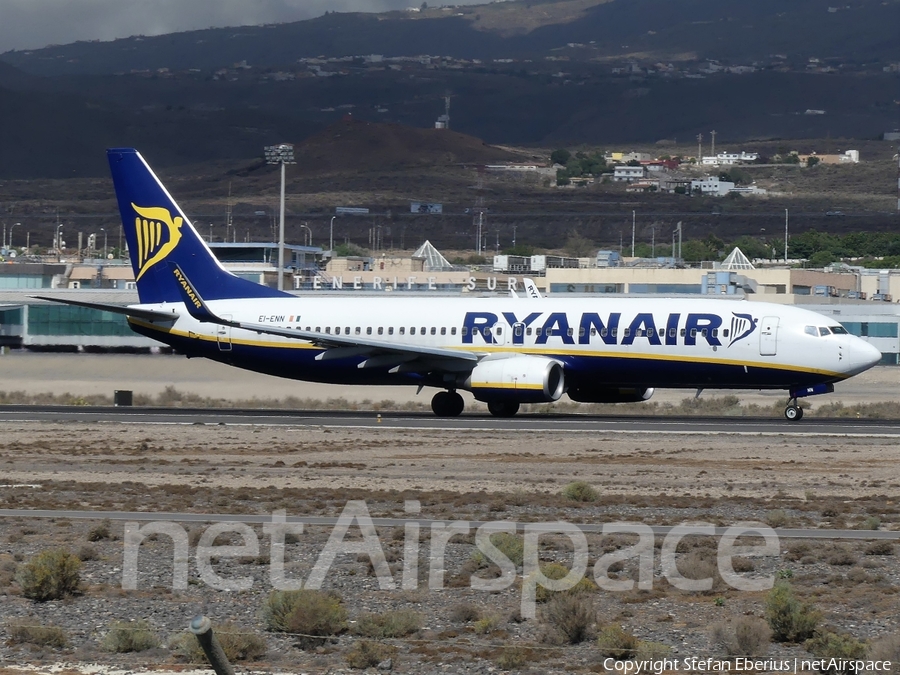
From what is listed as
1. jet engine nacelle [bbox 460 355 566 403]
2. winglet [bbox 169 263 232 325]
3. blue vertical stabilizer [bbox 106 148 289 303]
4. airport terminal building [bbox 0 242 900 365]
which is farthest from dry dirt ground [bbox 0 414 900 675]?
airport terminal building [bbox 0 242 900 365]

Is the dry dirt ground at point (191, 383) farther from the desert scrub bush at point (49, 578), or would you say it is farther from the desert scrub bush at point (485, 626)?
the desert scrub bush at point (485, 626)

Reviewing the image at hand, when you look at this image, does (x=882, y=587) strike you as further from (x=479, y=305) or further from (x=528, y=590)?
(x=479, y=305)

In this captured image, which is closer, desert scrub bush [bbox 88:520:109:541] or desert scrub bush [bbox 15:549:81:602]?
desert scrub bush [bbox 15:549:81:602]

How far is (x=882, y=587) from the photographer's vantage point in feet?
62.4

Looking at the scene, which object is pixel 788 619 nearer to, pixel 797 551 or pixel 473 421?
pixel 797 551

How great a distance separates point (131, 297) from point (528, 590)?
7287 centimetres

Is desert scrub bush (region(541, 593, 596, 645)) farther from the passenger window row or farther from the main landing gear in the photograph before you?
the main landing gear

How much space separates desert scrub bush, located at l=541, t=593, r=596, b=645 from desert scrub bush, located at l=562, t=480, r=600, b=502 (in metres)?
9.93

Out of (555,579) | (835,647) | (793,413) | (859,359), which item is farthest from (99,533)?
(793,413)

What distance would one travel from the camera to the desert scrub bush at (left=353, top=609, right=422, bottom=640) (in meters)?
16.6

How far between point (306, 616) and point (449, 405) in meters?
33.3

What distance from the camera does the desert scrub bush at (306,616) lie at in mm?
16594

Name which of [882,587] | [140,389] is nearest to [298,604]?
[882,587]

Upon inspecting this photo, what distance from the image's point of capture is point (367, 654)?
15602mm
